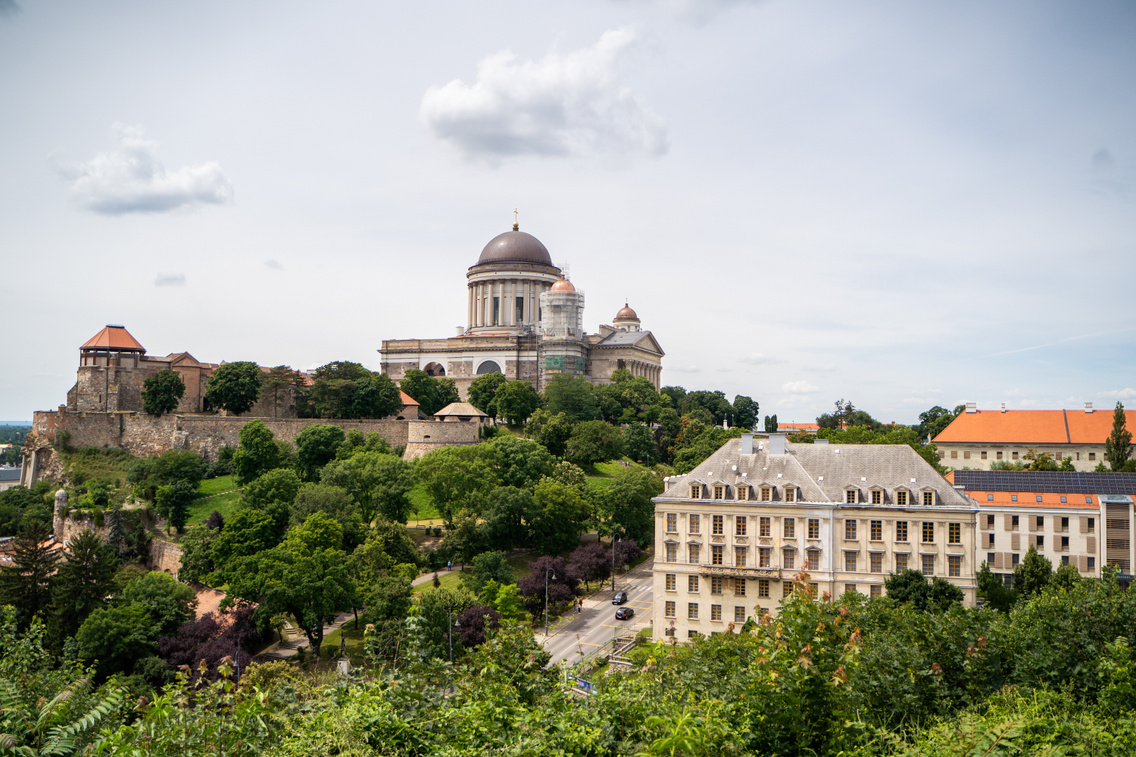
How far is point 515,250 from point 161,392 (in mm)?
54167

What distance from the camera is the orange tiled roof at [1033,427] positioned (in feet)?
245

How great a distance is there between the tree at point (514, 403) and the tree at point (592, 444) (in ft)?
31.5

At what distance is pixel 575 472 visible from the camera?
6438cm

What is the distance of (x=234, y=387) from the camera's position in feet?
263

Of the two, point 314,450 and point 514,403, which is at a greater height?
point 514,403

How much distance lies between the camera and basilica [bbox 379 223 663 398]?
358 feet

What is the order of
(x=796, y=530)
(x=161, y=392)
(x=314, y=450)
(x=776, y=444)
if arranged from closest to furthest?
(x=796, y=530), (x=776, y=444), (x=314, y=450), (x=161, y=392)

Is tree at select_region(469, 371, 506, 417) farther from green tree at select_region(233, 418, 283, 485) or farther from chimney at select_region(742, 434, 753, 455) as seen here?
chimney at select_region(742, 434, 753, 455)

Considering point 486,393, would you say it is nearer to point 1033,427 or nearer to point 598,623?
point 598,623

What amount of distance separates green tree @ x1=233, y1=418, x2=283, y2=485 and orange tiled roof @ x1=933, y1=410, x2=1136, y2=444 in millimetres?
59939

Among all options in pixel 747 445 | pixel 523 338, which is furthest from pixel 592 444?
pixel 523 338

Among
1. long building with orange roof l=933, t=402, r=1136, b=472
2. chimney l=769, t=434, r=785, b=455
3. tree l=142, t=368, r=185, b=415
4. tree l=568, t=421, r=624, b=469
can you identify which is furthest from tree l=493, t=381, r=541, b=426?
chimney l=769, t=434, r=785, b=455

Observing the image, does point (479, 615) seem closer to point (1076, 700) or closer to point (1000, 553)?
point (1076, 700)

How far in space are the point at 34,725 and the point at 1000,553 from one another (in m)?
53.9
